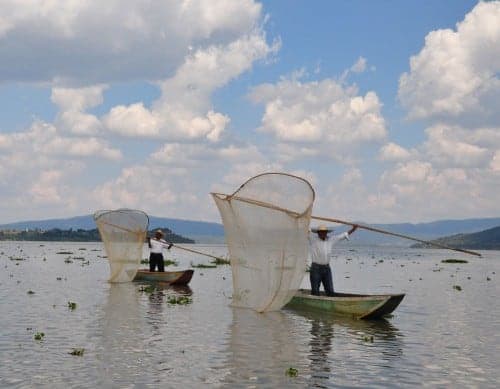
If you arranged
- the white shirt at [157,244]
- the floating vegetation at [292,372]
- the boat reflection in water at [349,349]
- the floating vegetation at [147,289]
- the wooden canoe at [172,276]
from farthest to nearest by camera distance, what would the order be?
the white shirt at [157,244], the wooden canoe at [172,276], the floating vegetation at [147,289], the boat reflection in water at [349,349], the floating vegetation at [292,372]

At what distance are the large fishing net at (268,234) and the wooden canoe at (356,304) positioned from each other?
174 cm

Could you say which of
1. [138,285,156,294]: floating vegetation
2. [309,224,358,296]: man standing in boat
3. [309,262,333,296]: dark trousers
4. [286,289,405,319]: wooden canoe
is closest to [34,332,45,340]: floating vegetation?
[309,224,358,296]: man standing in boat

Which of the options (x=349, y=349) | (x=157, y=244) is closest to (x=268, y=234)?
(x=349, y=349)

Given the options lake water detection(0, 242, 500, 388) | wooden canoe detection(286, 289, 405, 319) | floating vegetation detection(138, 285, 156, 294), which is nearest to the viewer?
lake water detection(0, 242, 500, 388)

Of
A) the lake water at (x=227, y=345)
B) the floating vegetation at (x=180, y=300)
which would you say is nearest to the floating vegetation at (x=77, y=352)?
the lake water at (x=227, y=345)

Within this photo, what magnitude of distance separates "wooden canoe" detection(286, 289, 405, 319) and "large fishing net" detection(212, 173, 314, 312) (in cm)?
174

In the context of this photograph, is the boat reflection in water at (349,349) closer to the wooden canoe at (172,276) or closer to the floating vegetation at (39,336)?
the floating vegetation at (39,336)

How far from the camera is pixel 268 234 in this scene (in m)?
22.9

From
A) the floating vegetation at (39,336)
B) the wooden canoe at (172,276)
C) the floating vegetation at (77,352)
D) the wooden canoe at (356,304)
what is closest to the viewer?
the floating vegetation at (77,352)

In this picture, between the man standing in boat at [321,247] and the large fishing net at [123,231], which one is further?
the large fishing net at [123,231]

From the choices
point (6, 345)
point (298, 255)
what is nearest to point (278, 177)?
point (298, 255)

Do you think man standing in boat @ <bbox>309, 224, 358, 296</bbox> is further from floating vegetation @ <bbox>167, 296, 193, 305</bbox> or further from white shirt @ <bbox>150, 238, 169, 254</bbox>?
white shirt @ <bbox>150, 238, 169, 254</bbox>

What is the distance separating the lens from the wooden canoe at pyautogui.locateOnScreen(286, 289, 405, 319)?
75.3ft

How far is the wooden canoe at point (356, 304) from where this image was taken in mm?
22953
